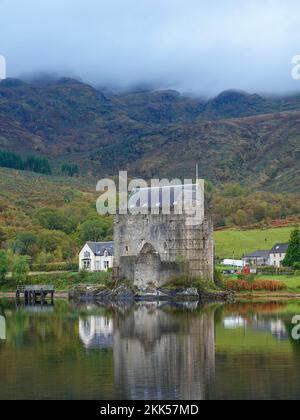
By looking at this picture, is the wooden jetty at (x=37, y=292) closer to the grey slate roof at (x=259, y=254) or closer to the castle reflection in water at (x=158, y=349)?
the castle reflection in water at (x=158, y=349)

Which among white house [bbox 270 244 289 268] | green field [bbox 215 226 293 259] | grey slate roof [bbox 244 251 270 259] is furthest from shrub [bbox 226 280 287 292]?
green field [bbox 215 226 293 259]

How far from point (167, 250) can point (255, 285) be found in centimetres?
852

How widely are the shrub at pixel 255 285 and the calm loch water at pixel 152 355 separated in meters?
15.4

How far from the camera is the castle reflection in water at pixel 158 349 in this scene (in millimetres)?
33938

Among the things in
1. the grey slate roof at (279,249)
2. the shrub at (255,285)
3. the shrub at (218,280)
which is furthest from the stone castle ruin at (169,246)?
the grey slate roof at (279,249)

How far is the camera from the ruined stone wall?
274 ft

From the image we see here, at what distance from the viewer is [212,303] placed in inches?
2980

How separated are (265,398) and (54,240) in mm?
85599

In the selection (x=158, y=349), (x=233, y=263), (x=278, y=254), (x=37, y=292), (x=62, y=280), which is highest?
(x=278, y=254)

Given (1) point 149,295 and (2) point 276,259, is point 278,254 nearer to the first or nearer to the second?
(2) point 276,259

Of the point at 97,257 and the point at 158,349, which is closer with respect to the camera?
the point at 158,349

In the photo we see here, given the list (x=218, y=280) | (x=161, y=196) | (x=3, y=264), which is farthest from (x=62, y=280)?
(x=218, y=280)

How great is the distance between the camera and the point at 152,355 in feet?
140

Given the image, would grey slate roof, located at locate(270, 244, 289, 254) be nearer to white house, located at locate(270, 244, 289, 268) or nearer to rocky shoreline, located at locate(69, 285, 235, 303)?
white house, located at locate(270, 244, 289, 268)
